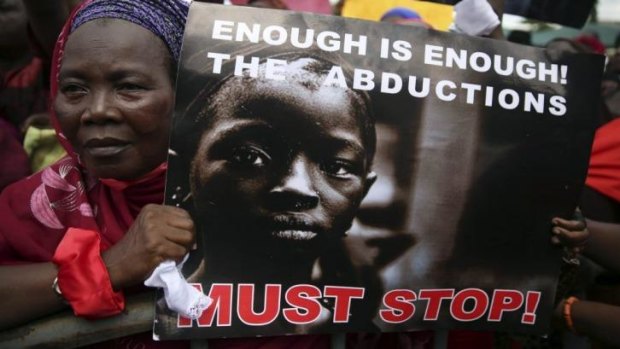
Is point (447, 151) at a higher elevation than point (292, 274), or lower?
higher

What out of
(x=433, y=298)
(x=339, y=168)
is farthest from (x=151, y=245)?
(x=433, y=298)

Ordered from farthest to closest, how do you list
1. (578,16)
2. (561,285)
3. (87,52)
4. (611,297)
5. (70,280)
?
(578,16)
(611,297)
(561,285)
(87,52)
(70,280)

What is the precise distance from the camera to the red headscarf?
5.54 feet

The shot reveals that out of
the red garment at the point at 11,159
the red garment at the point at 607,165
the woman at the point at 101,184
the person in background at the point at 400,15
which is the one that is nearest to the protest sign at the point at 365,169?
the woman at the point at 101,184

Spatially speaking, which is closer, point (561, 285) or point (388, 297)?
point (388, 297)

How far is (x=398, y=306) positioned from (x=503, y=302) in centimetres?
27

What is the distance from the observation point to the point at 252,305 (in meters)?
1.59

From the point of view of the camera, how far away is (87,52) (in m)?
1.64

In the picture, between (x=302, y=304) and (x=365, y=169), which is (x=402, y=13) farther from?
(x=302, y=304)

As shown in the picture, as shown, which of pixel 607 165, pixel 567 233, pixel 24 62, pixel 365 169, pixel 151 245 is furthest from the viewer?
pixel 24 62

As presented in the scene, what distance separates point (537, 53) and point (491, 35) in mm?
679

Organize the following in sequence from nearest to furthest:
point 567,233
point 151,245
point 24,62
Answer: point 151,245 → point 567,233 → point 24,62

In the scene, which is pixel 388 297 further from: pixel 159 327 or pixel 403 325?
pixel 159 327

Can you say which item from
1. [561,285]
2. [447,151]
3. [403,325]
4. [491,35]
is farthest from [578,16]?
[403,325]
